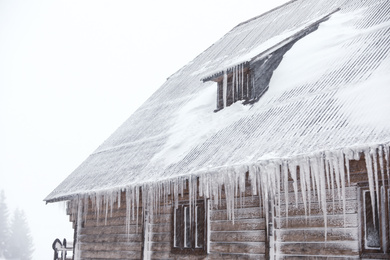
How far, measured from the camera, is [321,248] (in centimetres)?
725

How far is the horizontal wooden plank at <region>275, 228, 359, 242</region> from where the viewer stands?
690cm

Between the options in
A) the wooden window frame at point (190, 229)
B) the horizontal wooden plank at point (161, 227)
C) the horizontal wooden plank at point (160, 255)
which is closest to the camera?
the wooden window frame at point (190, 229)

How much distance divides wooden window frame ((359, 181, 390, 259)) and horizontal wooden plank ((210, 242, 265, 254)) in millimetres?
1950

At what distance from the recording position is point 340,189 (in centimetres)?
720

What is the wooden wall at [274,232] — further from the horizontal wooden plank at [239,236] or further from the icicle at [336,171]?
the icicle at [336,171]

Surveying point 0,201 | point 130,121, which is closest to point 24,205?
point 0,201

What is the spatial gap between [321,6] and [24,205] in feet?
619

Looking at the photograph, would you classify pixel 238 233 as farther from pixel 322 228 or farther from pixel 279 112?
pixel 279 112

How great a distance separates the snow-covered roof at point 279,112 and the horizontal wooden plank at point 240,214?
1039 mm

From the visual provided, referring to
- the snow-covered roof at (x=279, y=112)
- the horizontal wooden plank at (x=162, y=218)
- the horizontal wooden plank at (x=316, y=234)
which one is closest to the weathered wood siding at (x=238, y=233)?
the horizontal wooden plank at (x=316, y=234)

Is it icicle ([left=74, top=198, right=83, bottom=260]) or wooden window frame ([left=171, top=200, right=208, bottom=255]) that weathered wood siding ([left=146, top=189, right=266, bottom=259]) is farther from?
icicle ([left=74, top=198, right=83, bottom=260])

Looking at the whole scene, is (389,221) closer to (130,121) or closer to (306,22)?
(306,22)

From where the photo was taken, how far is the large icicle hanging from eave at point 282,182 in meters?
6.57

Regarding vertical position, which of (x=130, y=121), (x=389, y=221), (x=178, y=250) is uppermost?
(x=130, y=121)
